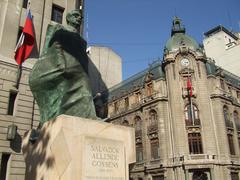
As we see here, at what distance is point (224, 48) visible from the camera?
52.6 meters

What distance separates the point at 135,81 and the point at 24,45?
99.2 feet

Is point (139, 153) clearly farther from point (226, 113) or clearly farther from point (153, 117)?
point (226, 113)

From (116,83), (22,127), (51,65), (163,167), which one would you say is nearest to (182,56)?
→ (163,167)

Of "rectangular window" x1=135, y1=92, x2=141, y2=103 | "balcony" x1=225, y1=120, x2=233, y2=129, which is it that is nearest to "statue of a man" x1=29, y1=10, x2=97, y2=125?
"balcony" x1=225, y1=120, x2=233, y2=129

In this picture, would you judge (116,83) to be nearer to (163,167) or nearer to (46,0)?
(163,167)

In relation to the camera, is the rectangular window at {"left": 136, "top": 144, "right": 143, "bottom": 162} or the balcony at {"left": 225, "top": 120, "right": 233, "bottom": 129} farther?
the rectangular window at {"left": 136, "top": 144, "right": 143, "bottom": 162}

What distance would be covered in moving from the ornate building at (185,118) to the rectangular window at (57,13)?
19.5 meters

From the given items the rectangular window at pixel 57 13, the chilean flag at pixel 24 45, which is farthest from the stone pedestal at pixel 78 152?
the rectangular window at pixel 57 13

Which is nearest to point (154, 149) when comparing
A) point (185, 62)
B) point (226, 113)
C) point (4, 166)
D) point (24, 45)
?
point (226, 113)

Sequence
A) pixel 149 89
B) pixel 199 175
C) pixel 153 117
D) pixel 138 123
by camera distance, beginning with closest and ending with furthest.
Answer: pixel 199 175 < pixel 153 117 < pixel 149 89 < pixel 138 123

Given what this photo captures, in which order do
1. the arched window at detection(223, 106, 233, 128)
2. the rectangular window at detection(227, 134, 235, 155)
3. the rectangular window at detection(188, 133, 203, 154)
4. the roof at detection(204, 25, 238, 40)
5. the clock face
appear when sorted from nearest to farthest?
the rectangular window at detection(188, 133, 203, 154)
the rectangular window at detection(227, 134, 235, 155)
the arched window at detection(223, 106, 233, 128)
the clock face
the roof at detection(204, 25, 238, 40)

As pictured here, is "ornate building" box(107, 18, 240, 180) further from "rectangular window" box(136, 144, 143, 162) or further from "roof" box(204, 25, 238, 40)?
"roof" box(204, 25, 238, 40)

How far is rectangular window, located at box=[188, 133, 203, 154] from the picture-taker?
32875 mm

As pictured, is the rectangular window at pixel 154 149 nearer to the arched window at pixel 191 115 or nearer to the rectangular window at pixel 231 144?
the arched window at pixel 191 115
